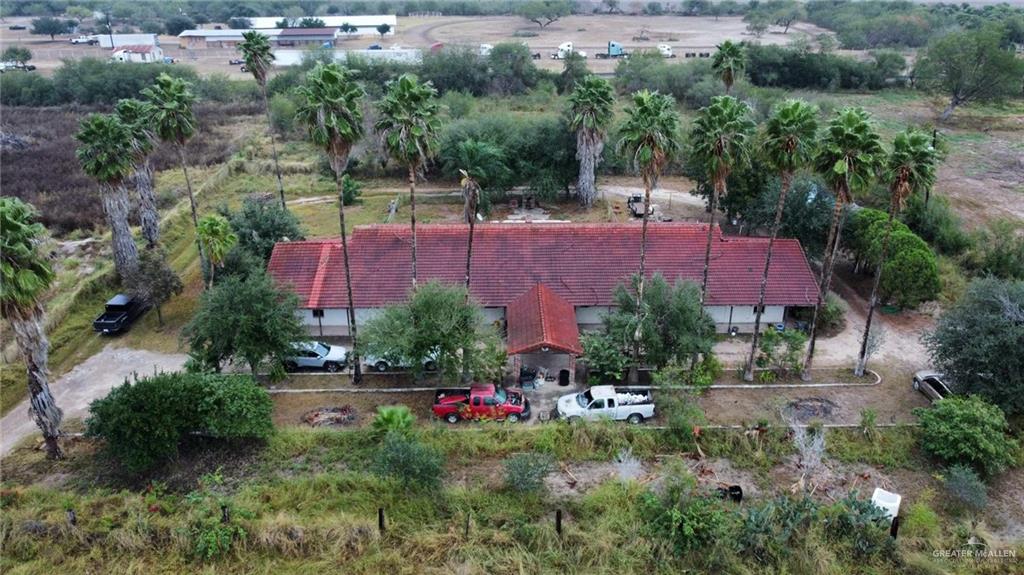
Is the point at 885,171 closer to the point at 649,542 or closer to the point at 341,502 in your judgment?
the point at 649,542

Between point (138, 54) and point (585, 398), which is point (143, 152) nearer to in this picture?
point (585, 398)

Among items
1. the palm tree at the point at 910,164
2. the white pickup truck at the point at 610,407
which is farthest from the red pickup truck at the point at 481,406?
the palm tree at the point at 910,164

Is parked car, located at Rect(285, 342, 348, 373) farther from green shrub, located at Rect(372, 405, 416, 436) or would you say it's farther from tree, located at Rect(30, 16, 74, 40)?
tree, located at Rect(30, 16, 74, 40)

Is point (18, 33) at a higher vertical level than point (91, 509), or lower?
higher

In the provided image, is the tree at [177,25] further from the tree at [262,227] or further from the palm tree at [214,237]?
the palm tree at [214,237]

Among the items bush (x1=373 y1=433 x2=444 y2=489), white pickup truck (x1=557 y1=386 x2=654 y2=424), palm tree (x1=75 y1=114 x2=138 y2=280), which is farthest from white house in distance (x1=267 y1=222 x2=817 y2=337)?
bush (x1=373 y1=433 x2=444 y2=489)

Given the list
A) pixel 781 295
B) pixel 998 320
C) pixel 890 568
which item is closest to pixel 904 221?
pixel 781 295
